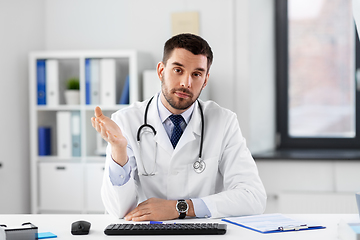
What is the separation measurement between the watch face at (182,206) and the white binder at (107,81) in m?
1.55

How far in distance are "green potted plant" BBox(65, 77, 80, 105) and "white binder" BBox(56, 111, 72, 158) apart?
10 cm

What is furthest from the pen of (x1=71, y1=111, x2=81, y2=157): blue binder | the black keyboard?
(x1=71, y1=111, x2=81, y2=157): blue binder

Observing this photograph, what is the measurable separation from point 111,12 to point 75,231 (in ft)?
7.48

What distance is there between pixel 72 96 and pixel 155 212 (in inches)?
69.4

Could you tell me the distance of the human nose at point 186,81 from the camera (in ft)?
5.42

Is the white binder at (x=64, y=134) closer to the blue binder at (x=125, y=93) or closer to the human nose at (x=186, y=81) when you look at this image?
the blue binder at (x=125, y=93)

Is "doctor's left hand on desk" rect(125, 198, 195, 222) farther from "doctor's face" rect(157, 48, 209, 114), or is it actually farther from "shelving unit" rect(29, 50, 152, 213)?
"shelving unit" rect(29, 50, 152, 213)

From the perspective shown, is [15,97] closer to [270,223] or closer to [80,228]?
[80,228]

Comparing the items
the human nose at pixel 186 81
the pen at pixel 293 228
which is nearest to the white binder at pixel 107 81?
the human nose at pixel 186 81

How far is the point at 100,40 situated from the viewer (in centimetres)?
321

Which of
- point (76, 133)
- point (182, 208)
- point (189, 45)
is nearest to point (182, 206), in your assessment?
point (182, 208)

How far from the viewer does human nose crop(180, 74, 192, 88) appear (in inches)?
65.0

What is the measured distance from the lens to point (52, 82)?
9.77 feet

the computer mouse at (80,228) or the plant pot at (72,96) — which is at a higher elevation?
the plant pot at (72,96)
